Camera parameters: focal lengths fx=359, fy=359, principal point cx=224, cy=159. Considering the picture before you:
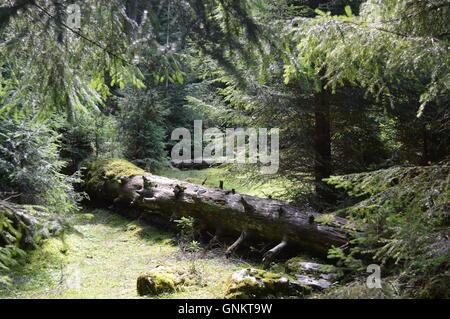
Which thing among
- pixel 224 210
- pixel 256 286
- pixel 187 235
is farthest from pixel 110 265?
pixel 256 286

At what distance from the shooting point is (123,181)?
963 cm

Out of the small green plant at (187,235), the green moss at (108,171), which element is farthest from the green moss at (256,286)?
the green moss at (108,171)

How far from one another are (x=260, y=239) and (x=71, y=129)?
6.35m

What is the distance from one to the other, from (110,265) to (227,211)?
2.39m

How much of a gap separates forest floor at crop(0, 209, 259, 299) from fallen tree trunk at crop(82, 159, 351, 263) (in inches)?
24.5

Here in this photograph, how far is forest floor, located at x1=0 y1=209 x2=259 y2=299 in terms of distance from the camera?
512 centimetres

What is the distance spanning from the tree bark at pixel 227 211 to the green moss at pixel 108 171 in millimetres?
42

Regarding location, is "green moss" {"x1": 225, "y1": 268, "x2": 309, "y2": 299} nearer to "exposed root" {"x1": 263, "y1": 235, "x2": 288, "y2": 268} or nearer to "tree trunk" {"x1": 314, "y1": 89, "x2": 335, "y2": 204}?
"exposed root" {"x1": 263, "y1": 235, "x2": 288, "y2": 268}

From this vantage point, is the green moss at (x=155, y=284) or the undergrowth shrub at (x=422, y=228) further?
the green moss at (x=155, y=284)

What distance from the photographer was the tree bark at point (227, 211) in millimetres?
6027

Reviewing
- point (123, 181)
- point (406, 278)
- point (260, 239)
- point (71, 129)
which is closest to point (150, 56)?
point (406, 278)

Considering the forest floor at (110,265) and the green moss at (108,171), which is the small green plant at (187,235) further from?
the green moss at (108,171)

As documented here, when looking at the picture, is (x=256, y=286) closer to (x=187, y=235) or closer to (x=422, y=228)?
(x=422, y=228)
